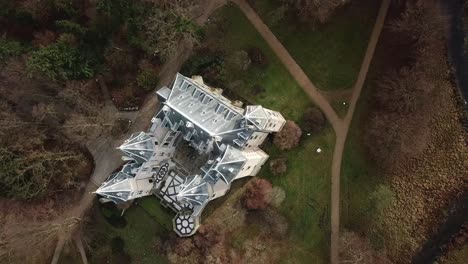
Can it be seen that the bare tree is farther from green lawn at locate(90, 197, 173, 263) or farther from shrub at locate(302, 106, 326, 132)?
green lawn at locate(90, 197, 173, 263)

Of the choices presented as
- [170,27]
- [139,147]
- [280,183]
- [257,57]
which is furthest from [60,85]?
[280,183]

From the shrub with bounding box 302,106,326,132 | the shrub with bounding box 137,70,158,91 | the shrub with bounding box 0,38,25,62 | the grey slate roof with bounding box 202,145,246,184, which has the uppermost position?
the shrub with bounding box 0,38,25,62

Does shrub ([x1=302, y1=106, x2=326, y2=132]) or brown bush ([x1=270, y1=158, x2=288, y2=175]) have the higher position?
shrub ([x1=302, y1=106, x2=326, y2=132])

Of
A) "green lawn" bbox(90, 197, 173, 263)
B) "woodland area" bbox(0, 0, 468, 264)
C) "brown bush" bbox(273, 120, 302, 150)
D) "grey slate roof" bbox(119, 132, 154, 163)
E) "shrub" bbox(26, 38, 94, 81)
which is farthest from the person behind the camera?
"green lawn" bbox(90, 197, 173, 263)

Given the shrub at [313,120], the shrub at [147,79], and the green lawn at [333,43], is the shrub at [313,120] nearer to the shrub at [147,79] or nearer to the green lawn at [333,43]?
the green lawn at [333,43]

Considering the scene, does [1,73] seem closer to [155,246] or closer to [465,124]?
[155,246]

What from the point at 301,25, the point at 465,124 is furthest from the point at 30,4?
the point at 465,124

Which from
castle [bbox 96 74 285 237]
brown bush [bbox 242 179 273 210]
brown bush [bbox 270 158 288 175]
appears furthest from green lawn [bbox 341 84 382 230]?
brown bush [bbox 242 179 273 210]

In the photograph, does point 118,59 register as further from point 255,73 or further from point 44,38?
point 255,73
